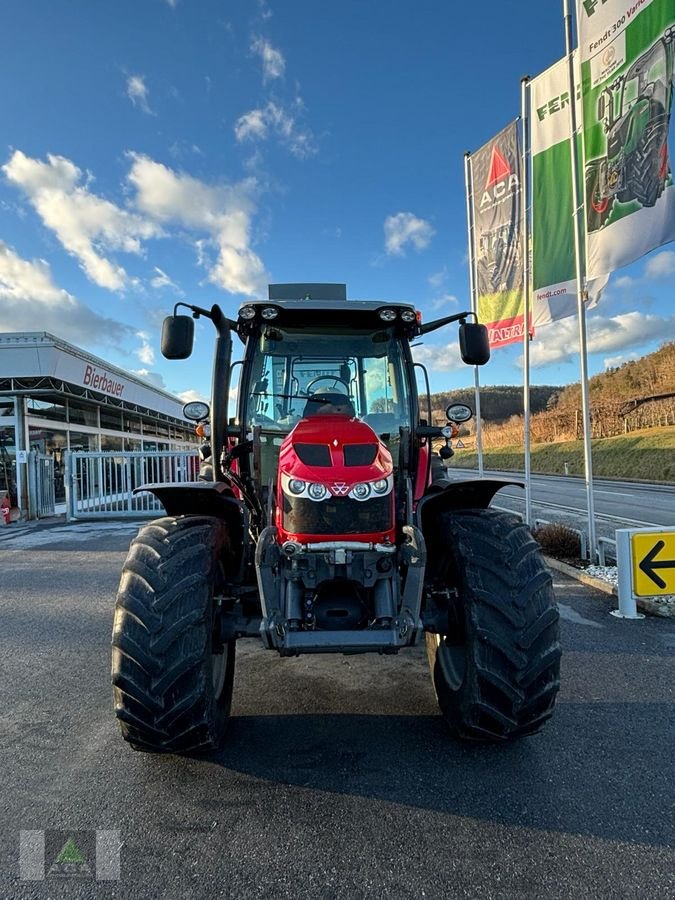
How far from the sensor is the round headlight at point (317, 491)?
8.82ft

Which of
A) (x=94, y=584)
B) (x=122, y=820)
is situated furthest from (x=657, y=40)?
(x=94, y=584)

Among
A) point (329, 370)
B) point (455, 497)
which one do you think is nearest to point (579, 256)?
point (329, 370)

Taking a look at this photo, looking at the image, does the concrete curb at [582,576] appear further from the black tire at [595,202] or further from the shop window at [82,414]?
the shop window at [82,414]

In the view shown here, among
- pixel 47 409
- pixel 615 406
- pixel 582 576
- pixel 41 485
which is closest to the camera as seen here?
pixel 582 576

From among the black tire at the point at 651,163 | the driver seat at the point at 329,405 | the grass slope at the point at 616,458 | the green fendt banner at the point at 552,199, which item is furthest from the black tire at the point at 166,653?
the grass slope at the point at 616,458

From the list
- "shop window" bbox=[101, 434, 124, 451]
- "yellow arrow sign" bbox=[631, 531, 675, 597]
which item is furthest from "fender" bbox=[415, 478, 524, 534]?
"shop window" bbox=[101, 434, 124, 451]

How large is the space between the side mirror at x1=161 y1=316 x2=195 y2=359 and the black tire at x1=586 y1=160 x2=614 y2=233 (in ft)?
19.2

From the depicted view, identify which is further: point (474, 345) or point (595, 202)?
point (595, 202)

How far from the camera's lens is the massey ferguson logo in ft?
28.3

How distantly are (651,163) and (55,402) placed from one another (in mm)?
15302

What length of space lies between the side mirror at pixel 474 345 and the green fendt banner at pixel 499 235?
219 inches

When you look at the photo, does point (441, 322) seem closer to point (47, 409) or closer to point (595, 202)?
point (595, 202)

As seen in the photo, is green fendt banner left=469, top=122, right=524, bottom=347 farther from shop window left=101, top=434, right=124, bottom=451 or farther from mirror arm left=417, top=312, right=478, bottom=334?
shop window left=101, top=434, right=124, bottom=451

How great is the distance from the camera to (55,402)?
15.4m
